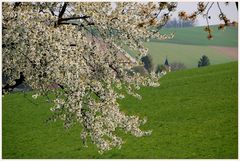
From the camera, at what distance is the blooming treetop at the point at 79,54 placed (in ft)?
44.6

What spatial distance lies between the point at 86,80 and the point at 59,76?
116 cm

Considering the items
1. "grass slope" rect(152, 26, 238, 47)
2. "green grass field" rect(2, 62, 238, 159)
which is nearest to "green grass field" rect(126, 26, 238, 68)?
"grass slope" rect(152, 26, 238, 47)

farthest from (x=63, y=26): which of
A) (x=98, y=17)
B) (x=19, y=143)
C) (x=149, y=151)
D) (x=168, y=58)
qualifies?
(x=168, y=58)

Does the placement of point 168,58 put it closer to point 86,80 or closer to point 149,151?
point 149,151

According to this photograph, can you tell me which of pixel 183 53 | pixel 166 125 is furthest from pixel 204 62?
pixel 166 125

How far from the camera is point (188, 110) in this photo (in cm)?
4072

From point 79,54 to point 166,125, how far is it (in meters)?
23.4

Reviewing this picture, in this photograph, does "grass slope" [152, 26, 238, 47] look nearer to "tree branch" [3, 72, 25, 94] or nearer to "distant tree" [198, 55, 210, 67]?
"distant tree" [198, 55, 210, 67]

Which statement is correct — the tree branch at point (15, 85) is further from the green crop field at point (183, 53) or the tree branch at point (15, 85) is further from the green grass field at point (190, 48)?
the green crop field at point (183, 53)

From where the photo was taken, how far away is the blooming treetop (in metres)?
13.6

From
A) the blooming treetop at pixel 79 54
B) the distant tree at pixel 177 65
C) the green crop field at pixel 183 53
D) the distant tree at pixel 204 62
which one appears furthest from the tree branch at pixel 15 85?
the distant tree at pixel 177 65

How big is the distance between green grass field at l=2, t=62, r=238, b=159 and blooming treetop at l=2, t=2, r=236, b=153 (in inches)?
559

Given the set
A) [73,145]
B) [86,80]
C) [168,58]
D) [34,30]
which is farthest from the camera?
[168,58]

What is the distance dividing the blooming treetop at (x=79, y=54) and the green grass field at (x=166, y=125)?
46.6 ft
